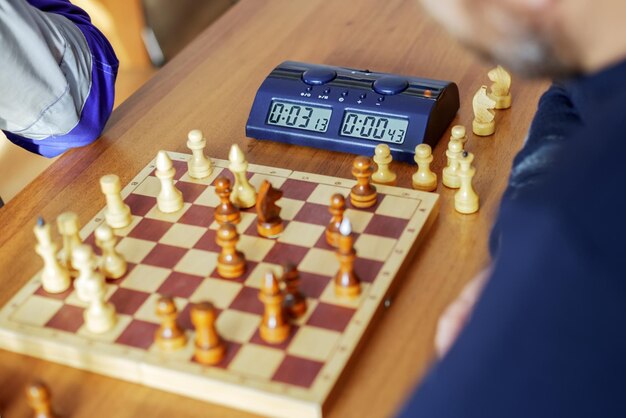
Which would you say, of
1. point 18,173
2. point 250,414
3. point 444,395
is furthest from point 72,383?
point 18,173

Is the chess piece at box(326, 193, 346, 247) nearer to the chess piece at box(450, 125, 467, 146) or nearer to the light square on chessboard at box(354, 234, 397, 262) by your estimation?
the light square on chessboard at box(354, 234, 397, 262)

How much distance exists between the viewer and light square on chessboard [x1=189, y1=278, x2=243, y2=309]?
3.97ft

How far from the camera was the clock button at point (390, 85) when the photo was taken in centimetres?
156

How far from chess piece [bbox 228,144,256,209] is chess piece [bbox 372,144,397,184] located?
211mm

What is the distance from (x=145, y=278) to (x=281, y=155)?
41 cm

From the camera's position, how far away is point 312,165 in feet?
5.06

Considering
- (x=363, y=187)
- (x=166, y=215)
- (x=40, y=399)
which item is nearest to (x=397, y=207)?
(x=363, y=187)

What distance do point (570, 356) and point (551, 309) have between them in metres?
0.05

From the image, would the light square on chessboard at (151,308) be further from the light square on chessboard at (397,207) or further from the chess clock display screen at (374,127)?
the chess clock display screen at (374,127)

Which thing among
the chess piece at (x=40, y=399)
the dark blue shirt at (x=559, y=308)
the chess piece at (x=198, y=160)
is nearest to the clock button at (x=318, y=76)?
the chess piece at (x=198, y=160)

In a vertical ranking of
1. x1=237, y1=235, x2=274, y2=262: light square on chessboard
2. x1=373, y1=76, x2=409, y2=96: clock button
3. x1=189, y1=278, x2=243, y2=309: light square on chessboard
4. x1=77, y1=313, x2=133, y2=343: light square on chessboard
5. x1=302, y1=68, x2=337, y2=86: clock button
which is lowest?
x1=237, y1=235, x2=274, y2=262: light square on chessboard

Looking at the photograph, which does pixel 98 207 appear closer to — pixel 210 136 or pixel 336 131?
pixel 210 136

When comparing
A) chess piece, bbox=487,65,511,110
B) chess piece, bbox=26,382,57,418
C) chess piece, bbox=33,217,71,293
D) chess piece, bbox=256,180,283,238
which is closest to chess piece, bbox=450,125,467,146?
chess piece, bbox=487,65,511,110

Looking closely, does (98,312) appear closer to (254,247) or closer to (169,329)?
(169,329)
